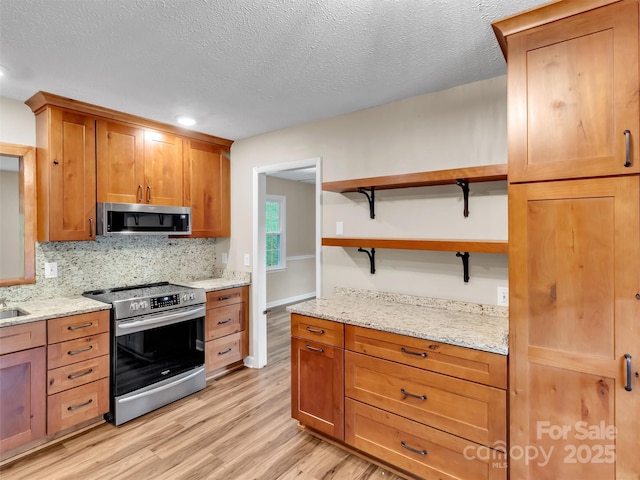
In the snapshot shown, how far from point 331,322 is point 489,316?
1.02 metres

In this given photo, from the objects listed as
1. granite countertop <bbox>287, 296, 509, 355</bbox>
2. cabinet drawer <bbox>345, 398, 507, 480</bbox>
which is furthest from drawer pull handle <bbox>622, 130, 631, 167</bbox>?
cabinet drawer <bbox>345, 398, 507, 480</bbox>

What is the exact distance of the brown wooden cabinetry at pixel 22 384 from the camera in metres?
2.11

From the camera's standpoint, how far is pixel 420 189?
2.52 metres

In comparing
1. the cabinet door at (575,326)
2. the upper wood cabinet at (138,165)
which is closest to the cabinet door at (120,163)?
the upper wood cabinet at (138,165)

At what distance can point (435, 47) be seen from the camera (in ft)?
6.08

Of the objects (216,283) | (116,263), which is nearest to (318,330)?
(216,283)

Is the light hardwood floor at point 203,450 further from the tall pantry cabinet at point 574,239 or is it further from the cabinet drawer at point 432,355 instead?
the tall pantry cabinet at point 574,239

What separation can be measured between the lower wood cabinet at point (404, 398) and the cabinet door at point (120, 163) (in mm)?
1851

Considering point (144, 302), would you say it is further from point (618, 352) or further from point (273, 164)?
point (618, 352)

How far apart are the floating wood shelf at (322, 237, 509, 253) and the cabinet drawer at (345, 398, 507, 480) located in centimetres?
103

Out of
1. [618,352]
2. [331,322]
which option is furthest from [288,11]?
[618,352]

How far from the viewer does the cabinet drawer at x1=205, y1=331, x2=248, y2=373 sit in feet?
10.8

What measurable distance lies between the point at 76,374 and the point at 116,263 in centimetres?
106

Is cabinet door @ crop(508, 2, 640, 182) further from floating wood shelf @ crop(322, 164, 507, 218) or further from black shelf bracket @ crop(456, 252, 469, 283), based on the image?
black shelf bracket @ crop(456, 252, 469, 283)
